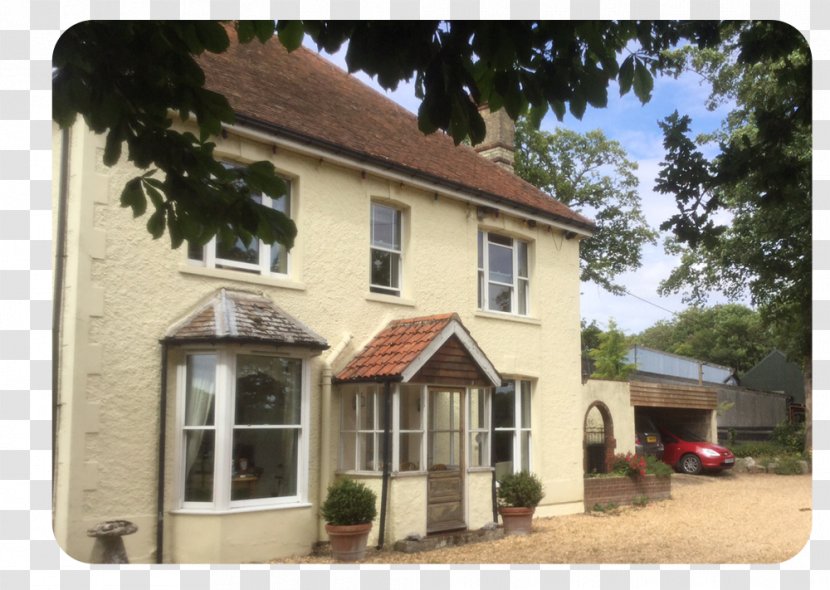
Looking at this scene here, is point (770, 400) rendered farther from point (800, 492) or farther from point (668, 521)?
point (668, 521)

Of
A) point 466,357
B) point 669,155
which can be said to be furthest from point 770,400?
point 466,357

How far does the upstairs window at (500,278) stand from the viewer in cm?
727

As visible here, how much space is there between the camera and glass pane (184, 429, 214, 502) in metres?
5.28

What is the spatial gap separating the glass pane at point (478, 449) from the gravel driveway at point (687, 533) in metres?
1.58

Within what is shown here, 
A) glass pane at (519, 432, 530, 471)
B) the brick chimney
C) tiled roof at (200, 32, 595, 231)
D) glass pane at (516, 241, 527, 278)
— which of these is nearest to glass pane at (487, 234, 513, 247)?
glass pane at (516, 241, 527, 278)

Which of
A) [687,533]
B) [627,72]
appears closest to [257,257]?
[627,72]

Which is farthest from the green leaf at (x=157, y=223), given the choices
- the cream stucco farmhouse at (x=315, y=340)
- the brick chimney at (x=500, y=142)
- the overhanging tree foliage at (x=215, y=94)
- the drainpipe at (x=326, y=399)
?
the drainpipe at (x=326, y=399)

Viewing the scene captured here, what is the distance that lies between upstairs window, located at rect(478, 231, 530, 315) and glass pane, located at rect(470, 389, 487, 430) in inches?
33.0

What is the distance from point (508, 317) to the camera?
7355 mm

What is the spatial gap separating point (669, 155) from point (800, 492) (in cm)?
196

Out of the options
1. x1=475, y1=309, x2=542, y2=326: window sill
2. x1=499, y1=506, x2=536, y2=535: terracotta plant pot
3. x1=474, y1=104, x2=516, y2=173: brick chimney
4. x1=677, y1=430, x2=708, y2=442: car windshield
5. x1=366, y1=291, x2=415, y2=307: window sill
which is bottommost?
x1=499, y1=506, x2=536, y2=535: terracotta plant pot

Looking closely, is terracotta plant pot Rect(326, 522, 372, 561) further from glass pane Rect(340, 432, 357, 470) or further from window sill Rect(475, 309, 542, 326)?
window sill Rect(475, 309, 542, 326)

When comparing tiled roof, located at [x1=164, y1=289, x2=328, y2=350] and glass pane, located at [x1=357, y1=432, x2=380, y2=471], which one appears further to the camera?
glass pane, located at [x1=357, y1=432, x2=380, y2=471]

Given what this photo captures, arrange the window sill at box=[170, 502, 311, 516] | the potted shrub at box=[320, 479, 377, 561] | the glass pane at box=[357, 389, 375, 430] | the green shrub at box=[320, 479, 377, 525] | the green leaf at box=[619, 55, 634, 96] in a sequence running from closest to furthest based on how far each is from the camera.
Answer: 1. the green leaf at box=[619, 55, 634, 96]
2. the window sill at box=[170, 502, 311, 516]
3. the potted shrub at box=[320, 479, 377, 561]
4. the green shrub at box=[320, 479, 377, 525]
5. the glass pane at box=[357, 389, 375, 430]
